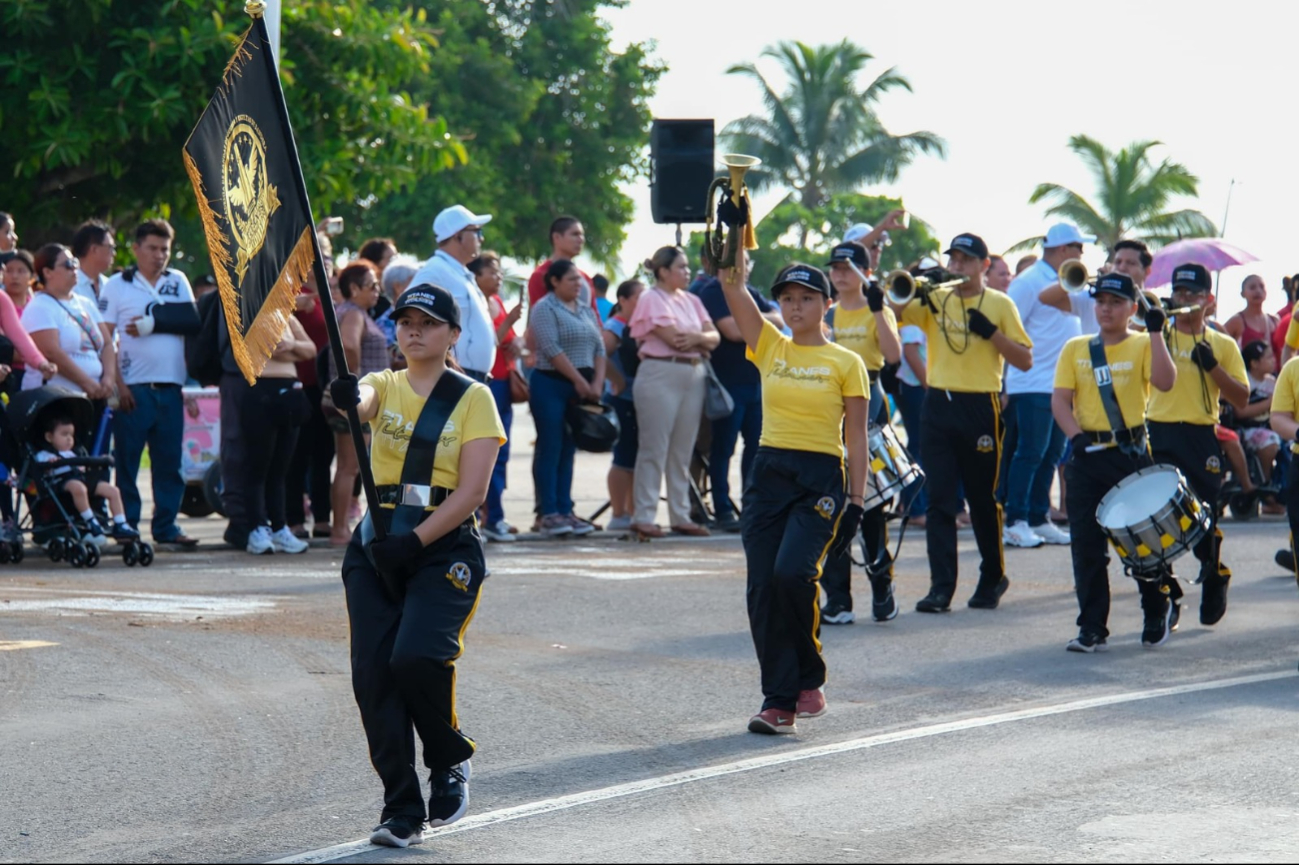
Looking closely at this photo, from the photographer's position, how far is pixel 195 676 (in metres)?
8.38

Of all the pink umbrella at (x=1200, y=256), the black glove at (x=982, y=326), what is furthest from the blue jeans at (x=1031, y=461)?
the pink umbrella at (x=1200, y=256)

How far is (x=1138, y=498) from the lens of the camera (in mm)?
9789

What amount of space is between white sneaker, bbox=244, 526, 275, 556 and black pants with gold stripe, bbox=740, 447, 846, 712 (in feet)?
18.4

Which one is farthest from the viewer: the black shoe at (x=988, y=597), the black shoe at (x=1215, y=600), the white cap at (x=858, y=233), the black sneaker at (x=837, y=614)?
the white cap at (x=858, y=233)

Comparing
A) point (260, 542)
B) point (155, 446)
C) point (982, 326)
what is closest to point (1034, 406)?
point (982, 326)

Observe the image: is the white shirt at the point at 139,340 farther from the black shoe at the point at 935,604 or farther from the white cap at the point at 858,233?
the black shoe at the point at 935,604

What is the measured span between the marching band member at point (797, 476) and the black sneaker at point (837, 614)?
91.8 inches

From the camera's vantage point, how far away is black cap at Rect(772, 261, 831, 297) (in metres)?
7.99

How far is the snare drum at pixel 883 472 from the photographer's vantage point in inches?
407

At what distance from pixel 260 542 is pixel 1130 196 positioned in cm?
4627

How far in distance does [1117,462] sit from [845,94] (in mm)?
49169

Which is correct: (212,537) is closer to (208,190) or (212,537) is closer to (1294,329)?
(1294,329)

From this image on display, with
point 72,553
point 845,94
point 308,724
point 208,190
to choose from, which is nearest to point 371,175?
point 72,553

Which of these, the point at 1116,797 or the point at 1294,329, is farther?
the point at 1294,329
